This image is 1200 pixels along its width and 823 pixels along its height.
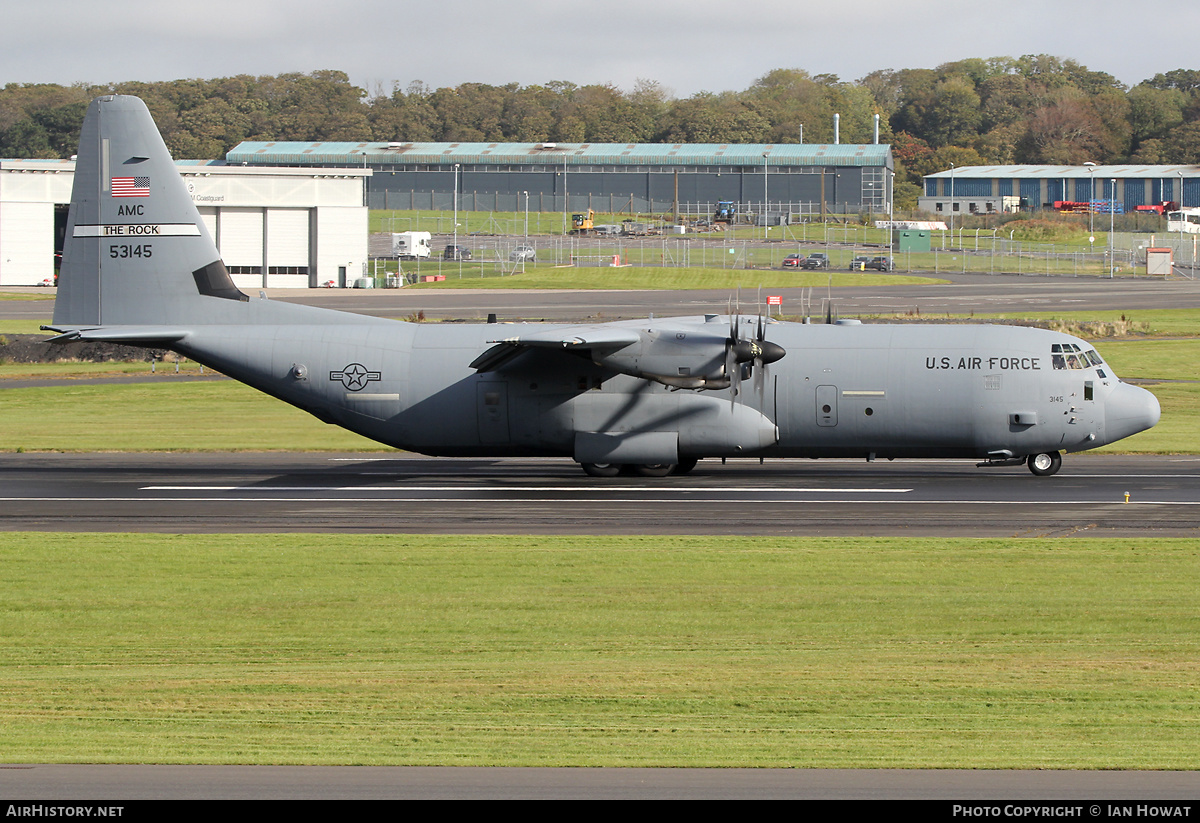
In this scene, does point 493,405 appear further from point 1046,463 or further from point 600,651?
point 600,651

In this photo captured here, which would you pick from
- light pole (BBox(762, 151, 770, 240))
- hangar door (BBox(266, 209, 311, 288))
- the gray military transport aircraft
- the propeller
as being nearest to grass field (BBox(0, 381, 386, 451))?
the gray military transport aircraft

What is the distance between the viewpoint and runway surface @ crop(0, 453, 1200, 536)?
965 inches

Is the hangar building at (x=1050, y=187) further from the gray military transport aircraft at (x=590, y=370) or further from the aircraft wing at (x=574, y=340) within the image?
the aircraft wing at (x=574, y=340)

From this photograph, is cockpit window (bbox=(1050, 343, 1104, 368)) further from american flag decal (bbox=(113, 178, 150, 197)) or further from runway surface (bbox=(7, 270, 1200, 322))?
runway surface (bbox=(7, 270, 1200, 322))

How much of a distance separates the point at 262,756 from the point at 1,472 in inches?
1010

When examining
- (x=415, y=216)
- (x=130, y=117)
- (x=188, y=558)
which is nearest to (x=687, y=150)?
(x=415, y=216)

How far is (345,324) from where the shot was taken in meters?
31.8

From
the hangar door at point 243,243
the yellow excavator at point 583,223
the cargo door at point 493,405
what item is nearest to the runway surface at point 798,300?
the hangar door at point 243,243

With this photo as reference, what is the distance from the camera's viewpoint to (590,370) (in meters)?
30.0

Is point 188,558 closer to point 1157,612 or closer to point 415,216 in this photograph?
point 1157,612

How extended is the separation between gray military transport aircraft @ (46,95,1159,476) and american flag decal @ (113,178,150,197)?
4 cm

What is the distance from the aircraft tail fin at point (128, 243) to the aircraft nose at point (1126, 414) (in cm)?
2182

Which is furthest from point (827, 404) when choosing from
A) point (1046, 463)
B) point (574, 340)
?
point (574, 340)

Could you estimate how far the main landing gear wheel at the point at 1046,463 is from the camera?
30531mm
